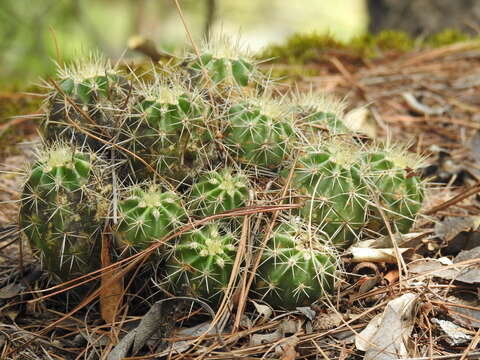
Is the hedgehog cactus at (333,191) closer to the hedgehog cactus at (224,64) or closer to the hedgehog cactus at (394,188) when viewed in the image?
the hedgehog cactus at (394,188)

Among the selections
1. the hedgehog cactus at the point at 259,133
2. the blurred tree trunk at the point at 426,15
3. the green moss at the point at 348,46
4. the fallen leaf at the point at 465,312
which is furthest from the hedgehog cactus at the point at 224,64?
the blurred tree trunk at the point at 426,15

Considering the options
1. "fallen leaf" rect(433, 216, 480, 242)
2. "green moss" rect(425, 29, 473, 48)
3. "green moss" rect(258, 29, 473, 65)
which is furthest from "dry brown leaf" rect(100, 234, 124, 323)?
"green moss" rect(425, 29, 473, 48)

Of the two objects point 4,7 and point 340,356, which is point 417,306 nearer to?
point 340,356

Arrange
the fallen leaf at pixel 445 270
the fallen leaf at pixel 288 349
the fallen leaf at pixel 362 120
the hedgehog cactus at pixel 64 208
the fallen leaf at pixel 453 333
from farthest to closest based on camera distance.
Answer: the fallen leaf at pixel 362 120 → the fallen leaf at pixel 445 270 → the hedgehog cactus at pixel 64 208 → the fallen leaf at pixel 453 333 → the fallen leaf at pixel 288 349

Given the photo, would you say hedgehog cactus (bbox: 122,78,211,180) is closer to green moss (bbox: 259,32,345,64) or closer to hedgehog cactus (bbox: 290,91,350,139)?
hedgehog cactus (bbox: 290,91,350,139)

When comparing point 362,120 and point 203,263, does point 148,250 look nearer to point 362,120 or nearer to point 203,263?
point 203,263

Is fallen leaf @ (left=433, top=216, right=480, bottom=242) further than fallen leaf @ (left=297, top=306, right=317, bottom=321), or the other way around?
fallen leaf @ (left=433, top=216, right=480, bottom=242)
